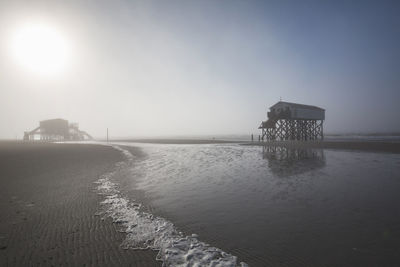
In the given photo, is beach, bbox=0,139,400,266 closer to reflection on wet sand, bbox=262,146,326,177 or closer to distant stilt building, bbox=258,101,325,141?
reflection on wet sand, bbox=262,146,326,177

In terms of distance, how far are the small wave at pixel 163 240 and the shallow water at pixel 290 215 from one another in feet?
0.85

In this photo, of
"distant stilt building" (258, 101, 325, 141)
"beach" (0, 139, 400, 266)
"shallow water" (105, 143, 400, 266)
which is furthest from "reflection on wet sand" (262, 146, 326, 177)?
"distant stilt building" (258, 101, 325, 141)

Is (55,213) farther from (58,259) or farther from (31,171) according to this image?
(31,171)

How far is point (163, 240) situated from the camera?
4.91 meters

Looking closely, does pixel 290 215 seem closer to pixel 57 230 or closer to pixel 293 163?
pixel 57 230

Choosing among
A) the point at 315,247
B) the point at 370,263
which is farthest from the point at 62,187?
the point at 370,263

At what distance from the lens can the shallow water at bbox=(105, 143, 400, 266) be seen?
422cm

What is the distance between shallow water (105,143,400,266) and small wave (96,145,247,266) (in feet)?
0.85

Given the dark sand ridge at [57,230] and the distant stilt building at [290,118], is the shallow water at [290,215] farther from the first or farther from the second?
the distant stilt building at [290,118]

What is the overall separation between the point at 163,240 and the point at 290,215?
158 inches

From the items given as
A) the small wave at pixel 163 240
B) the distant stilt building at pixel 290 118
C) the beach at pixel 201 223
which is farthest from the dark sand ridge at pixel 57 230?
the distant stilt building at pixel 290 118

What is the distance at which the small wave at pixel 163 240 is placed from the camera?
13.5 feet

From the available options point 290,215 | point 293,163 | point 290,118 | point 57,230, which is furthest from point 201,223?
point 290,118

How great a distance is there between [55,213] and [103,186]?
3.68 meters
